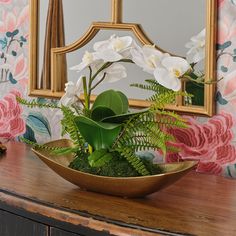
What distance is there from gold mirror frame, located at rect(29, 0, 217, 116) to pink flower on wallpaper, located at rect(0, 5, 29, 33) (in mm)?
62

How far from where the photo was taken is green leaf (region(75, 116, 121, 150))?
1251 mm

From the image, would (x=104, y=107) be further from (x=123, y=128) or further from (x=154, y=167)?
(x=154, y=167)

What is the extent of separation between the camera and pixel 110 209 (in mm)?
1180

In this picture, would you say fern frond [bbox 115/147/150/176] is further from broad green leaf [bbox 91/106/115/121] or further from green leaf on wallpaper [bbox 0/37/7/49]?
green leaf on wallpaper [bbox 0/37/7/49]

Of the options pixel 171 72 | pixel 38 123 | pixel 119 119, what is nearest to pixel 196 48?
pixel 171 72

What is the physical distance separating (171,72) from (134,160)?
22 cm

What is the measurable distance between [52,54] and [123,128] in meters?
0.63

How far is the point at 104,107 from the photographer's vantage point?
128cm

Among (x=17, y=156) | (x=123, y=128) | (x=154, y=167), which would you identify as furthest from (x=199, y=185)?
(x=17, y=156)

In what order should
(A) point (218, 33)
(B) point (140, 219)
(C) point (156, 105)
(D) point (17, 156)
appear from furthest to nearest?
(D) point (17, 156), (A) point (218, 33), (C) point (156, 105), (B) point (140, 219)

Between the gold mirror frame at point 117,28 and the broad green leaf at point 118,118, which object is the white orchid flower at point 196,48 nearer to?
the gold mirror frame at point 117,28

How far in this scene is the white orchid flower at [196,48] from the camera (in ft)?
4.84

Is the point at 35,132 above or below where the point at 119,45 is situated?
below

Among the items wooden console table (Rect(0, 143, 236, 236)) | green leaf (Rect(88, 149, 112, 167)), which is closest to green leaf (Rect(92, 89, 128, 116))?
green leaf (Rect(88, 149, 112, 167))
